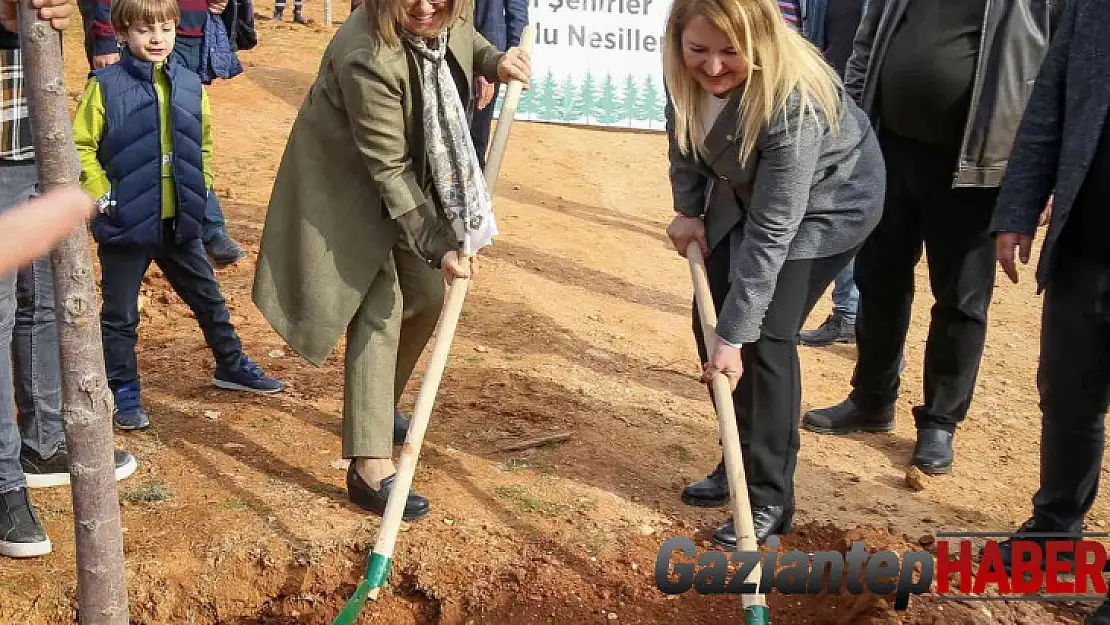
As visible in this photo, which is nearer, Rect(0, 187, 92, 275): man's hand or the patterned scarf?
Rect(0, 187, 92, 275): man's hand

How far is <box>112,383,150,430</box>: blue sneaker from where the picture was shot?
4395 mm

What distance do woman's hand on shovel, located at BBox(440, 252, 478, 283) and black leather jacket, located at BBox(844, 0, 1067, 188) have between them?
1.83 m

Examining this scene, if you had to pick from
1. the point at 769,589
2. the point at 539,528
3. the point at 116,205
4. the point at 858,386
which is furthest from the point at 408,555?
the point at 858,386

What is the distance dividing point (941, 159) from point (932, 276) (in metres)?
0.45

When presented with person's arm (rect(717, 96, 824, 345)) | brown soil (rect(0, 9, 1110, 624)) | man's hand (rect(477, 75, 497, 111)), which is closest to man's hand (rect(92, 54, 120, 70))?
brown soil (rect(0, 9, 1110, 624))

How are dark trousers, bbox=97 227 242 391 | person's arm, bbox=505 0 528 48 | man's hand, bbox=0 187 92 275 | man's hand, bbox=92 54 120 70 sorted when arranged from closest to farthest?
man's hand, bbox=0 187 92 275
dark trousers, bbox=97 227 242 391
man's hand, bbox=92 54 120 70
person's arm, bbox=505 0 528 48

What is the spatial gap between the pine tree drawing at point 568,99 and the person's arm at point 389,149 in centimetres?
715

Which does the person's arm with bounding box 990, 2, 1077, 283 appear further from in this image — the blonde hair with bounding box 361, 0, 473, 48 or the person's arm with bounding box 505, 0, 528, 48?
the person's arm with bounding box 505, 0, 528, 48

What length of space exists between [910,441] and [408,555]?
89.0 inches

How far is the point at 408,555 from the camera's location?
3719 mm

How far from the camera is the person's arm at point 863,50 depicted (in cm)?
443

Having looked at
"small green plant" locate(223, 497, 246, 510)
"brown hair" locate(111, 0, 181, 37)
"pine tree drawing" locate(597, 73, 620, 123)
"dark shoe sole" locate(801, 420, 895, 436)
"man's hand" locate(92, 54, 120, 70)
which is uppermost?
"brown hair" locate(111, 0, 181, 37)

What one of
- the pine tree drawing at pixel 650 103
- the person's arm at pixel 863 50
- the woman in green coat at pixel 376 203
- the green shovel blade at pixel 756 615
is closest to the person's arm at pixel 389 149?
the woman in green coat at pixel 376 203

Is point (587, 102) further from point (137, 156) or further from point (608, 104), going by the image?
point (137, 156)
